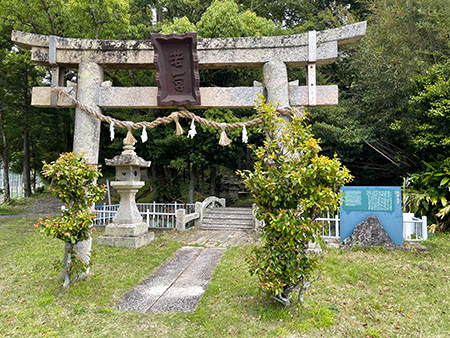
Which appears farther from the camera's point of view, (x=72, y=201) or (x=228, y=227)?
(x=228, y=227)

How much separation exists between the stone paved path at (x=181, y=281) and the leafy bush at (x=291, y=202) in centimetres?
144

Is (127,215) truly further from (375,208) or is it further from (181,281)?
(375,208)

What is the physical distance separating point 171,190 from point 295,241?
12.1 meters

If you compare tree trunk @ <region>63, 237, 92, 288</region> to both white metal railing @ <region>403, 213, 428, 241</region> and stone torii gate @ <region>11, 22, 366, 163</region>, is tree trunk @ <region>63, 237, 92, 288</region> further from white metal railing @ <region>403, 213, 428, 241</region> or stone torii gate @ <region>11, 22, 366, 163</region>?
white metal railing @ <region>403, 213, 428, 241</region>

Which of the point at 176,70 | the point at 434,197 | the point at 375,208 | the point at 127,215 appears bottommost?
the point at 127,215

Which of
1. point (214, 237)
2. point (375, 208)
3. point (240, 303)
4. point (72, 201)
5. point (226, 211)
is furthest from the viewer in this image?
point (226, 211)

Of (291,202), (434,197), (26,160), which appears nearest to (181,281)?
(291,202)

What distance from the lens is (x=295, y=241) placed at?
4.17 meters

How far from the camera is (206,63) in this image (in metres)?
5.81

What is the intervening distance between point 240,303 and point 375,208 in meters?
4.94

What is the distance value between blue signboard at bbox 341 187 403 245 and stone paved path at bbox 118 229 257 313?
2833 mm

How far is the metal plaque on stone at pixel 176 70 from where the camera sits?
546 cm

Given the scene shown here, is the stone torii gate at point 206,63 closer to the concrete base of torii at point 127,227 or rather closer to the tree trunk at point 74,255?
the tree trunk at point 74,255

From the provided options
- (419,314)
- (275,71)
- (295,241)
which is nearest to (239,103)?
(275,71)
